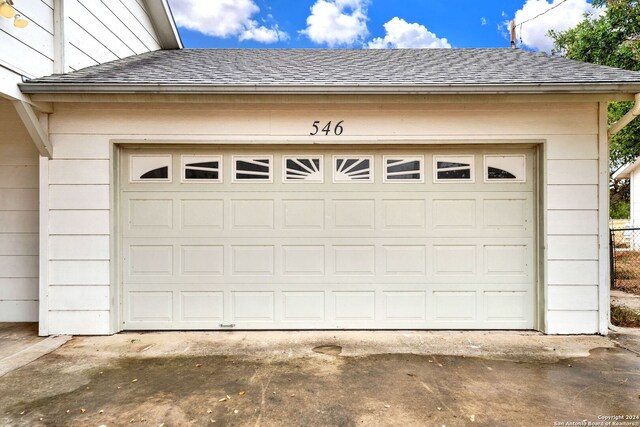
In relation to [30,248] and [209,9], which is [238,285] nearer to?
[30,248]

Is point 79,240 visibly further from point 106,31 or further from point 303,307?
point 106,31

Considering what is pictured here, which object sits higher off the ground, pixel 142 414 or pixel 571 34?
pixel 571 34

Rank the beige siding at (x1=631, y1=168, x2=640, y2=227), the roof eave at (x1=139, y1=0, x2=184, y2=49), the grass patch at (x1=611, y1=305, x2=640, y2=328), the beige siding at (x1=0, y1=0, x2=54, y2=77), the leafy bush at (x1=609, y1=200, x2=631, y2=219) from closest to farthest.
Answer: the beige siding at (x1=0, y1=0, x2=54, y2=77) → the grass patch at (x1=611, y1=305, x2=640, y2=328) → the roof eave at (x1=139, y1=0, x2=184, y2=49) → the beige siding at (x1=631, y1=168, x2=640, y2=227) → the leafy bush at (x1=609, y1=200, x2=631, y2=219)

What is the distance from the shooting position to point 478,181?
3777 millimetres

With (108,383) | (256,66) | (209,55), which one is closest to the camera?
(108,383)

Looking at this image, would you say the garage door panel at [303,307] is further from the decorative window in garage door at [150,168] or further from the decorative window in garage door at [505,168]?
the decorative window in garage door at [505,168]

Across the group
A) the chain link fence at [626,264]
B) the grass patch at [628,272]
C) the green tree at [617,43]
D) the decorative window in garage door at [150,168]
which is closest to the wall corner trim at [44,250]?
the decorative window in garage door at [150,168]

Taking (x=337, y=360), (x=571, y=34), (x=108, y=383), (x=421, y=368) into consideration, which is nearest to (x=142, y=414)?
(x=108, y=383)

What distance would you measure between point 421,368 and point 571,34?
50.3ft

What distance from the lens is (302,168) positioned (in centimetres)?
383

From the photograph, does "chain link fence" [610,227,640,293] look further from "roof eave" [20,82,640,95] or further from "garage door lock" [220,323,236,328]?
"garage door lock" [220,323,236,328]

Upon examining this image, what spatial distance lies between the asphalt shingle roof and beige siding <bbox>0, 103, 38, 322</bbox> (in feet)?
3.48

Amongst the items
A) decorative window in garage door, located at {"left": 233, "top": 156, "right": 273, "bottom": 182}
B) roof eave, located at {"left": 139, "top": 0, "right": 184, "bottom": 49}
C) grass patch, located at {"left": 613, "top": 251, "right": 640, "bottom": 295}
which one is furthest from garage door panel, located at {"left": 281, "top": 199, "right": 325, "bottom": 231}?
grass patch, located at {"left": 613, "top": 251, "right": 640, "bottom": 295}

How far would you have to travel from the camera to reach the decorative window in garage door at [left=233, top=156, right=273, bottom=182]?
12.5ft
